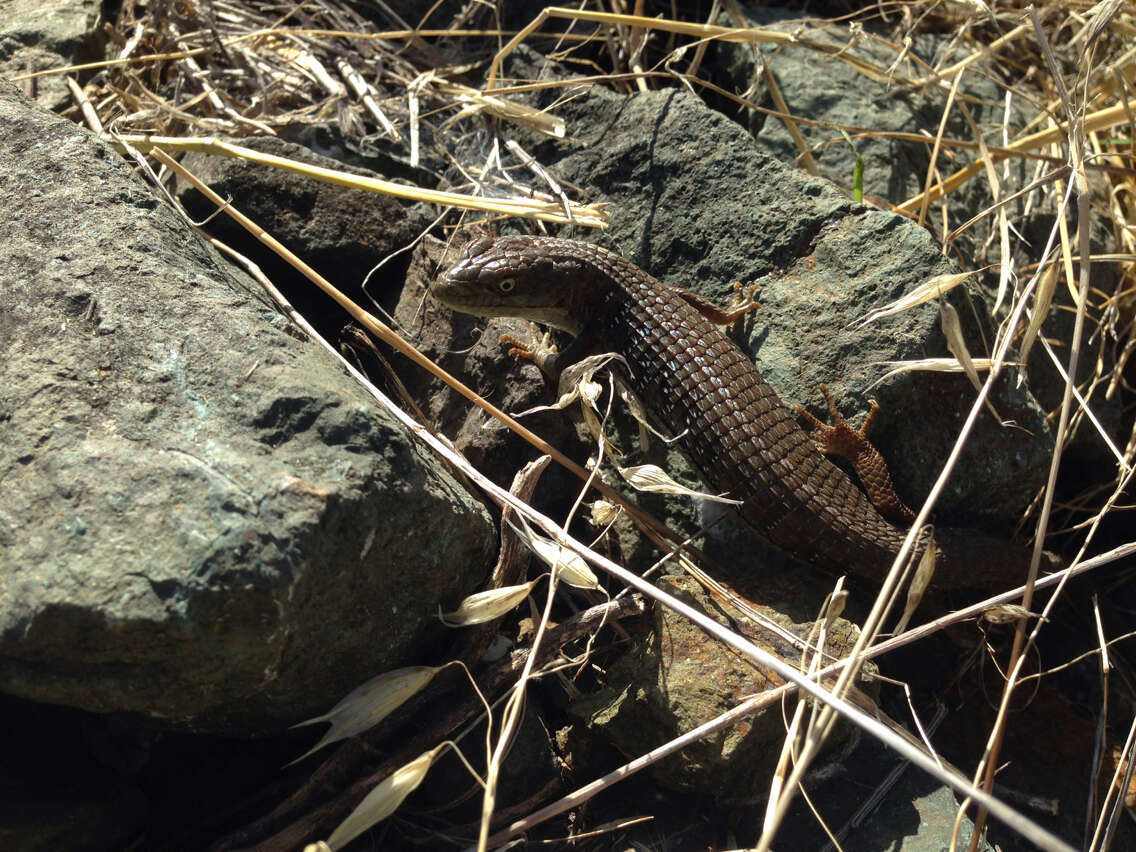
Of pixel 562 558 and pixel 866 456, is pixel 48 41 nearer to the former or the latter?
pixel 562 558

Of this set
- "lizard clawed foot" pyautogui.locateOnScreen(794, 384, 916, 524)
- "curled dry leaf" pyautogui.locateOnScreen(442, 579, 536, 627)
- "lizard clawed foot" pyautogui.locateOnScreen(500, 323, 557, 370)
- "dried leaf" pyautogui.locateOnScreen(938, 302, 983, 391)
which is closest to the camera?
"dried leaf" pyautogui.locateOnScreen(938, 302, 983, 391)

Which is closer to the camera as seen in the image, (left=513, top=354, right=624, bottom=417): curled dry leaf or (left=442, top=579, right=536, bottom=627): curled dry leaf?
(left=442, top=579, right=536, bottom=627): curled dry leaf

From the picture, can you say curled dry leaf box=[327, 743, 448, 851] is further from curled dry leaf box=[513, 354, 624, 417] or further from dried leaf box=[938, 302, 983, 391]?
dried leaf box=[938, 302, 983, 391]

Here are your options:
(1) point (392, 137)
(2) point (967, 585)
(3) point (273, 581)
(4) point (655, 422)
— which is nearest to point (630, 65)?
(1) point (392, 137)

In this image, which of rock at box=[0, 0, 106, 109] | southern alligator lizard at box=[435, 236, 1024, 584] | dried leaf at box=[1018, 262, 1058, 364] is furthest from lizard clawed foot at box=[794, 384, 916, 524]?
rock at box=[0, 0, 106, 109]

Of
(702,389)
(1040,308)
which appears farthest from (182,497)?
(1040,308)

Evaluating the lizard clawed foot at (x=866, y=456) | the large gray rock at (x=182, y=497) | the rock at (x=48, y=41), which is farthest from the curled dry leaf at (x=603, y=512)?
the rock at (x=48, y=41)

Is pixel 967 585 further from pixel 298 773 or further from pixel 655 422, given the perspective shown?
pixel 298 773
